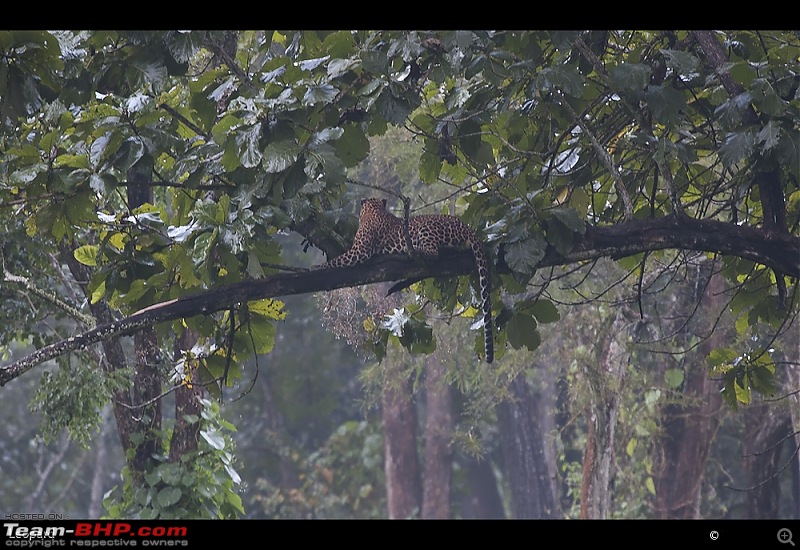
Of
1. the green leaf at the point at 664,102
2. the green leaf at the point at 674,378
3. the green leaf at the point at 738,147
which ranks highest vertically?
the green leaf at the point at 674,378

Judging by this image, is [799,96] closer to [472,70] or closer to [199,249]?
[472,70]

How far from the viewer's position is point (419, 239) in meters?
6.24

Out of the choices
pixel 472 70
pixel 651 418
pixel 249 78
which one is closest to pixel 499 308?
pixel 472 70

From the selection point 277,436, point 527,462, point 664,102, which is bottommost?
point 664,102

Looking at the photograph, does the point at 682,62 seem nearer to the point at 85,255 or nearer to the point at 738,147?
the point at 738,147

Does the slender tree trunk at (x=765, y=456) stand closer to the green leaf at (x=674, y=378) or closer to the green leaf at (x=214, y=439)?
the green leaf at (x=674, y=378)

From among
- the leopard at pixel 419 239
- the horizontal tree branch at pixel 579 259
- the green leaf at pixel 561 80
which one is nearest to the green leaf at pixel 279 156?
the horizontal tree branch at pixel 579 259

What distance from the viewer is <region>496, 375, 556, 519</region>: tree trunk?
18812 millimetres

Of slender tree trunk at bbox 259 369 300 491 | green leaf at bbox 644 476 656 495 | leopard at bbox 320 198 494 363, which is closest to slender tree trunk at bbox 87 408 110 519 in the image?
slender tree trunk at bbox 259 369 300 491

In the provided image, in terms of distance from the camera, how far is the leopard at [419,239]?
537cm

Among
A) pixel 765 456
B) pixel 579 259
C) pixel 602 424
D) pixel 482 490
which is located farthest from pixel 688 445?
pixel 482 490
